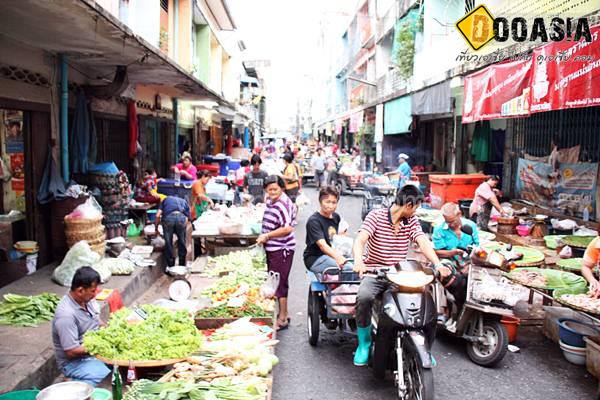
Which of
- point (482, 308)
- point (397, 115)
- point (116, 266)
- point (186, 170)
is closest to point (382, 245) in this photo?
point (482, 308)

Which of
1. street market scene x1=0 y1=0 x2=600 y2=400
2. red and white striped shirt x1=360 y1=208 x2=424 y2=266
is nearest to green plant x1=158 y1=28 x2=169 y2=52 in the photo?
street market scene x1=0 y1=0 x2=600 y2=400

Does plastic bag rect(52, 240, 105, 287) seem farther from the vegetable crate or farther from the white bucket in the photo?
the vegetable crate

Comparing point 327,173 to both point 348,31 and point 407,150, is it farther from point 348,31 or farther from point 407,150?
point 348,31

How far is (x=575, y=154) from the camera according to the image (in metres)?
10.6

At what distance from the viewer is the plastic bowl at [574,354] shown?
573 centimetres

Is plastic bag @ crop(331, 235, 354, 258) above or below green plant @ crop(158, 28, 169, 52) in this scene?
below

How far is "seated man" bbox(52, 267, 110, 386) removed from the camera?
4340 millimetres

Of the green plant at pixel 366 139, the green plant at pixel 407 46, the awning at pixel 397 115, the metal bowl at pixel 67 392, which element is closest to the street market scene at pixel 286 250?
the metal bowl at pixel 67 392

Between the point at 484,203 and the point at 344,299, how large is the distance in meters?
6.81

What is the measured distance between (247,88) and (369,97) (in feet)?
65.7

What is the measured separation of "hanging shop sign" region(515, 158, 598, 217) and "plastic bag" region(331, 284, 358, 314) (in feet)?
21.9

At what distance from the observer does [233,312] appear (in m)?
5.68

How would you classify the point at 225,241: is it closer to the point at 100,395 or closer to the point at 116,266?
the point at 116,266

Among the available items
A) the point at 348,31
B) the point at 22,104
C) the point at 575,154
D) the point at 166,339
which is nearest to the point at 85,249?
the point at 22,104
